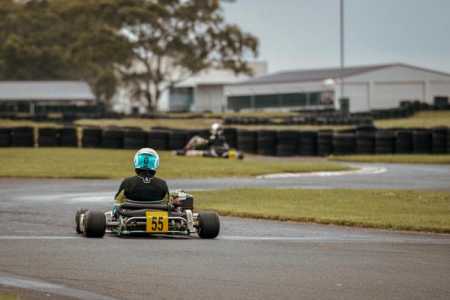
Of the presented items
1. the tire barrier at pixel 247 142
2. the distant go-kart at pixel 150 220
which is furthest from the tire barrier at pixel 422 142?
the distant go-kart at pixel 150 220

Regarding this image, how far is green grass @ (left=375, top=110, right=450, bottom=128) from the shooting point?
5631 cm

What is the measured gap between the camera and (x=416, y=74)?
81688 millimetres

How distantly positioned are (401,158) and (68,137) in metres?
10.6

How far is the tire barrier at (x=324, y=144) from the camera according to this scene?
127 feet

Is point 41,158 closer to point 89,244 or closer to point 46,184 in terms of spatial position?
point 46,184

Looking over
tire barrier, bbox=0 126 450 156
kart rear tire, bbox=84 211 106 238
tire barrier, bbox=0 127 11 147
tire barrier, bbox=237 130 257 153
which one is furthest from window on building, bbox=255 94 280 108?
kart rear tire, bbox=84 211 106 238

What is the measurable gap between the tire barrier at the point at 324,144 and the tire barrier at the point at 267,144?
1410mm

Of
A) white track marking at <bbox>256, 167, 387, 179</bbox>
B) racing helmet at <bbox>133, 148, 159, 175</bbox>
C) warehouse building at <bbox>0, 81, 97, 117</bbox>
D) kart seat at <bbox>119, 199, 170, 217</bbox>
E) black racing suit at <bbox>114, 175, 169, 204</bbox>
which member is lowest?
white track marking at <bbox>256, 167, 387, 179</bbox>

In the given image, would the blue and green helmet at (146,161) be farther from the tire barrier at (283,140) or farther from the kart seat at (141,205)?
the tire barrier at (283,140)

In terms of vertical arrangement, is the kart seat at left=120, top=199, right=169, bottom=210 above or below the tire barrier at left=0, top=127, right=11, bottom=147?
below

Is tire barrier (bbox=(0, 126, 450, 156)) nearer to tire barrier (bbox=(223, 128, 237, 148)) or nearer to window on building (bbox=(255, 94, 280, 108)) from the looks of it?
tire barrier (bbox=(223, 128, 237, 148))

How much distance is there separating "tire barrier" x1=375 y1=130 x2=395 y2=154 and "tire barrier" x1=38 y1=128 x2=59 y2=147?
33.5 feet

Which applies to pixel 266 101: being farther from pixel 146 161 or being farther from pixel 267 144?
pixel 146 161

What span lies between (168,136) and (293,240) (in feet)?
81.2
